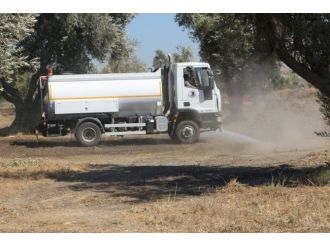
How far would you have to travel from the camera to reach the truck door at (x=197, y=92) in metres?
21.0

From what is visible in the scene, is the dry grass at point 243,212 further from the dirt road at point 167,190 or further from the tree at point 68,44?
the tree at point 68,44

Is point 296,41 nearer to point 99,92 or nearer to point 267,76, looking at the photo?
point 99,92

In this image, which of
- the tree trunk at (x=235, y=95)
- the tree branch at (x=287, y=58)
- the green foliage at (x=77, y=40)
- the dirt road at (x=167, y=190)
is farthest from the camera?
the tree trunk at (x=235, y=95)

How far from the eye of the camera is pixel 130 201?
9352mm

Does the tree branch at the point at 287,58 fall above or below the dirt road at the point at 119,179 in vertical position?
above

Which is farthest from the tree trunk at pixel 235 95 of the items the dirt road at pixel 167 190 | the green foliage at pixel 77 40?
the dirt road at pixel 167 190

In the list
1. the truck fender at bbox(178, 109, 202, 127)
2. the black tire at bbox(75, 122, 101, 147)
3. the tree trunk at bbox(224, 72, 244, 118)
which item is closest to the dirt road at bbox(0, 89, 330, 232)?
the black tire at bbox(75, 122, 101, 147)

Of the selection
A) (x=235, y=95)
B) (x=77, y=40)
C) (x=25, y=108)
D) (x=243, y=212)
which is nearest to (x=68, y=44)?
(x=77, y=40)

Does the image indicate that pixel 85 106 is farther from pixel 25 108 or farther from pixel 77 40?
pixel 25 108

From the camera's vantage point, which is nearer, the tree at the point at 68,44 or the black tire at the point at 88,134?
the black tire at the point at 88,134

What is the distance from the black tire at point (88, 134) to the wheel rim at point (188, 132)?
130 inches

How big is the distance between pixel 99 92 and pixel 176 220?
45.1 feet

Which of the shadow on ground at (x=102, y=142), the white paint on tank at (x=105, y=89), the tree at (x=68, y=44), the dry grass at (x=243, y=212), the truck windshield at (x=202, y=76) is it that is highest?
the tree at (x=68, y=44)

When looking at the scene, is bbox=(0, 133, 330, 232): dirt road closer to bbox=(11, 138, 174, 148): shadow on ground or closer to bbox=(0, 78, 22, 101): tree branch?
bbox=(11, 138, 174, 148): shadow on ground
